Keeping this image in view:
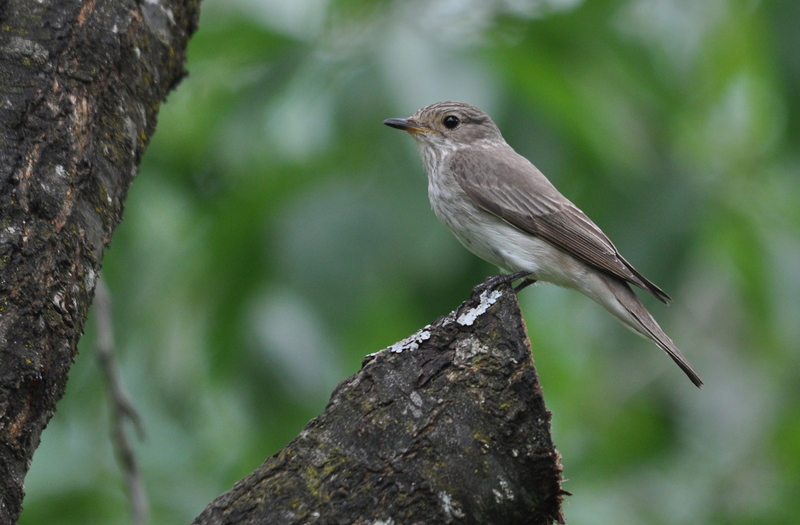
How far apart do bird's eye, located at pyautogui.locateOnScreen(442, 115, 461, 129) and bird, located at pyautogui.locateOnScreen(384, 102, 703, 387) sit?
18.7 inches

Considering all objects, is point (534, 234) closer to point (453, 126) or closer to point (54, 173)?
point (453, 126)

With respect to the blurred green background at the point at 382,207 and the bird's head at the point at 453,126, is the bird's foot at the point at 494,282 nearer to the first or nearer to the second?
the blurred green background at the point at 382,207

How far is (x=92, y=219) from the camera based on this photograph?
2.81m

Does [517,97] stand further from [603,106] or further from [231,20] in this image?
[231,20]

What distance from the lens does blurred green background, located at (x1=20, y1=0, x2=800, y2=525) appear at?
4367 millimetres

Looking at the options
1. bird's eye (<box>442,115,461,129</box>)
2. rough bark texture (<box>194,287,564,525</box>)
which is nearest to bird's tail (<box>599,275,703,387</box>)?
bird's eye (<box>442,115,461,129</box>)

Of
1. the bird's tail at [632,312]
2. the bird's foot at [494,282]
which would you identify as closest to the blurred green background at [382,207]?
the bird's tail at [632,312]

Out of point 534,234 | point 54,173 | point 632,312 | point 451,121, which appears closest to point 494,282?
point 534,234

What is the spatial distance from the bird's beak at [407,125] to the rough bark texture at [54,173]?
151 centimetres

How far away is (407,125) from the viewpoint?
186 inches

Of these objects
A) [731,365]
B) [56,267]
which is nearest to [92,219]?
[56,267]

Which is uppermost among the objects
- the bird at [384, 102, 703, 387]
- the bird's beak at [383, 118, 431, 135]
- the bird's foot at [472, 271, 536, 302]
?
the bird's beak at [383, 118, 431, 135]

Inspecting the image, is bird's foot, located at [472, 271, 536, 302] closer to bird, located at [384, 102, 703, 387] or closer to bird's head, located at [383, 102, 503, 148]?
bird, located at [384, 102, 703, 387]

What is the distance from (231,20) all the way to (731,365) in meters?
5.87
